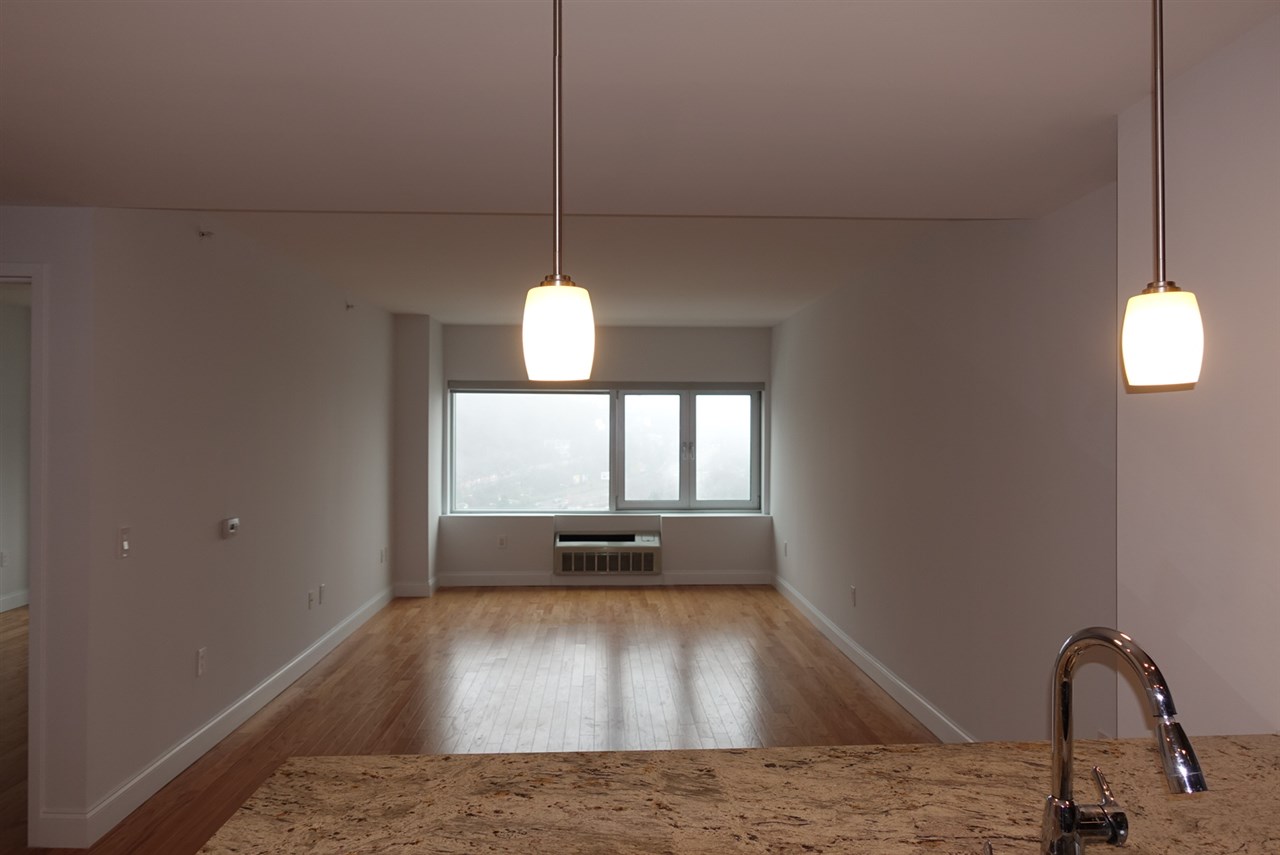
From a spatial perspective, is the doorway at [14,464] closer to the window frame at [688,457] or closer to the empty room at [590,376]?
the empty room at [590,376]

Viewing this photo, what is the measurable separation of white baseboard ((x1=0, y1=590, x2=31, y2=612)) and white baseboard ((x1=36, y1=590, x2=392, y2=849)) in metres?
3.12

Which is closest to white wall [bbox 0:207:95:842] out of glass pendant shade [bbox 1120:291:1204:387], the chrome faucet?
the chrome faucet

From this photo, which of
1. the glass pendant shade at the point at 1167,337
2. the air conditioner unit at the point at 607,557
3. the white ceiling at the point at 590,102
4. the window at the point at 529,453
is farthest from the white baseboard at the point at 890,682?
the glass pendant shade at the point at 1167,337

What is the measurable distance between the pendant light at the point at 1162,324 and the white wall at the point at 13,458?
764 centimetres

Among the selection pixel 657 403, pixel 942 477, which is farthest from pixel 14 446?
pixel 942 477

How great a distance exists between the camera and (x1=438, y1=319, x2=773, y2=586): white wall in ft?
26.6

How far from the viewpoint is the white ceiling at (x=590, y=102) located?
1.76m

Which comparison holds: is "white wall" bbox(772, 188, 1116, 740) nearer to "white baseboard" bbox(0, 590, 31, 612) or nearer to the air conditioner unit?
the air conditioner unit

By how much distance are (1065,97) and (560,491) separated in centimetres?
675

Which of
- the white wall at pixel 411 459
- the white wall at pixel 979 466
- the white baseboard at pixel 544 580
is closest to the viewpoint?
the white wall at pixel 979 466

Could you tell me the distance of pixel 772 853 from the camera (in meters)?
1.28

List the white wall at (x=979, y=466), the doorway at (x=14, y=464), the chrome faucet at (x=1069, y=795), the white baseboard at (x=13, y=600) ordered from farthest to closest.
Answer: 1. the white baseboard at (x=13, y=600)
2. the doorway at (x=14, y=464)
3. the white wall at (x=979, y=466)
4. the chrome faucet at (x=1069, y=795)

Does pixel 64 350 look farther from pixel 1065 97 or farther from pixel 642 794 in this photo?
pixel 1065 97

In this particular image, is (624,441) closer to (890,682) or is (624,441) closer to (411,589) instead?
(411,589)
